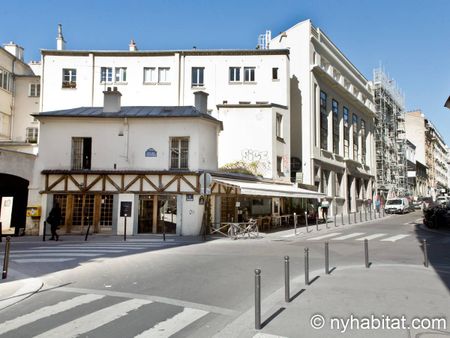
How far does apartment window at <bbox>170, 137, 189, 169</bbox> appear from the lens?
21.8m

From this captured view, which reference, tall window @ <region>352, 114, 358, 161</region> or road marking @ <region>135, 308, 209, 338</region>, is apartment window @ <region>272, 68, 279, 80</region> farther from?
road marking @ <region>135, 308, 209, 338</region>

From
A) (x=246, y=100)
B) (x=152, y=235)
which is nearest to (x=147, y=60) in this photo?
(x=246, y=100)

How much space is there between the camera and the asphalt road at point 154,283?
5621 millimetres

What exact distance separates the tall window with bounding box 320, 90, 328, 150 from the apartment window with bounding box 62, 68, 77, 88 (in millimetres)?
23056

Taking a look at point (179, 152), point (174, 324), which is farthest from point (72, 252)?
point (179, 152)

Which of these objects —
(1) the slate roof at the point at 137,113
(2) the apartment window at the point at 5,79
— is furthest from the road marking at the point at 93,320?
Answer: (2) the apartment window at the point at 5,79

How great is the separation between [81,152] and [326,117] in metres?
27.1

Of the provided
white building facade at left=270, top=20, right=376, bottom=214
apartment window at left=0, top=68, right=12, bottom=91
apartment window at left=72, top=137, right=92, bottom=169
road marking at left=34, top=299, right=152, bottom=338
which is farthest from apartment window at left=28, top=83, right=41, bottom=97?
road marking at left=34, top=299, right=152, bottom=338

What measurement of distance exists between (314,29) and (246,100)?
1202 centimetres

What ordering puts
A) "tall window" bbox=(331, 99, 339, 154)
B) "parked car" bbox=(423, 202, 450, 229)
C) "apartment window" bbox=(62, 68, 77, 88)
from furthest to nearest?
"tall window" bbox=(331, 99, 339, 154) < "apartment window" bbox=(62, 68, 77, 88) < "parked car" bbox=(423, 202, 450, 229)

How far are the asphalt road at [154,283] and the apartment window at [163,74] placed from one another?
69.9ft

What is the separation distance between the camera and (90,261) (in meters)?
11.6

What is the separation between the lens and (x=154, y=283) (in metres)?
8.38

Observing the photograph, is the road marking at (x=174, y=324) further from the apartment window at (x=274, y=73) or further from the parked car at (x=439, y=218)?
the apartment window at (x=274, y=73)
